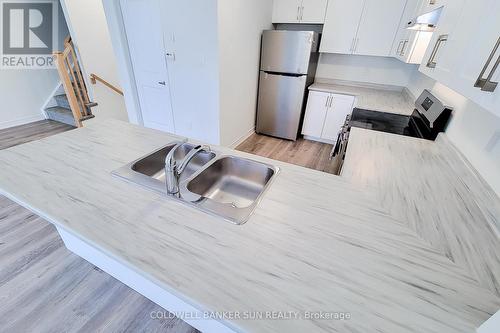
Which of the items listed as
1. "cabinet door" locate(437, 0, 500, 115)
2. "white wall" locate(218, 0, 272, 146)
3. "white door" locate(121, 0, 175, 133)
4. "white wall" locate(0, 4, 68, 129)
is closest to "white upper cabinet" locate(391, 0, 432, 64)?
"cabinet door" locate(437, 0, 500, 115)

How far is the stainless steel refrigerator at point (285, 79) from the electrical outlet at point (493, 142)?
7.71 ft

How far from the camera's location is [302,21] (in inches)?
123

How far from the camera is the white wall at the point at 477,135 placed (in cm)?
102

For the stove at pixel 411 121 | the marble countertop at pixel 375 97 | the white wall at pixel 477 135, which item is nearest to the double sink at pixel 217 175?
the stove at pixel 411 121

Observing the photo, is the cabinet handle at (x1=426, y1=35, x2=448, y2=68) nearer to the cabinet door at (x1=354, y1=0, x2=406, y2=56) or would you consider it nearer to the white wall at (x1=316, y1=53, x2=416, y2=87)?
the cabinet door at (x1=354, y1=0, x2=406, y2=56)

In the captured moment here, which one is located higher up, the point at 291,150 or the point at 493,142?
the point at 493,142

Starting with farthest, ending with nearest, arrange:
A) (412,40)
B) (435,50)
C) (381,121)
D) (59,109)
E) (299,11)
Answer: (59,109) < (299,11) < (381,121) < (412,40) < (435,50)

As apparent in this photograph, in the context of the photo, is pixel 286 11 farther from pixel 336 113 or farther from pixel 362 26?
pixel 336 113

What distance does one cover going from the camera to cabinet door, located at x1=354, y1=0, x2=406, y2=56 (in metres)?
2.69

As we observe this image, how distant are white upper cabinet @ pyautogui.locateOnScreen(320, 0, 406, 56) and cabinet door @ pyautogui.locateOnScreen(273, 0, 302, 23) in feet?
1.41

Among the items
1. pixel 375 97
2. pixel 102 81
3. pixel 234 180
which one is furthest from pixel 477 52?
pixel 102 81

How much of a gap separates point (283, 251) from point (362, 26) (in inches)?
132

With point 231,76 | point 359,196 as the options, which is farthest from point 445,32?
point 231,76

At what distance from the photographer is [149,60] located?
289cm
